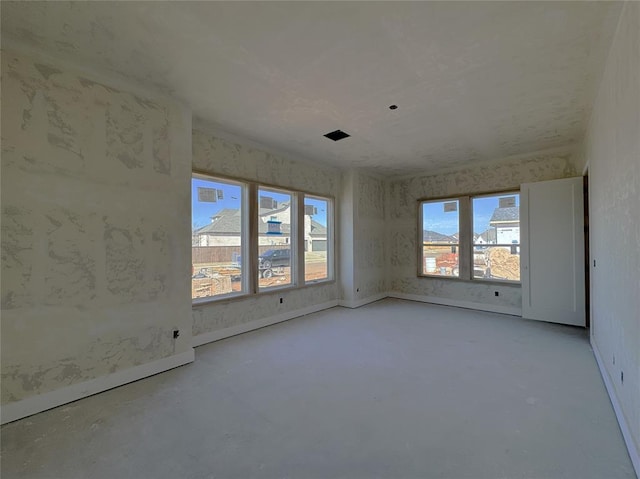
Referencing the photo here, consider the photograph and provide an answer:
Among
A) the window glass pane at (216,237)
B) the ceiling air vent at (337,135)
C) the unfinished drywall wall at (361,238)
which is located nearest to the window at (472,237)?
the unfinished drywall wall at (361,238)

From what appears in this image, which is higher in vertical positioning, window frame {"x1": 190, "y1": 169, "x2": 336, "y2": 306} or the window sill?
window frame {"x1": 190, "y1": 169, "x2": 336, "y2": 306}

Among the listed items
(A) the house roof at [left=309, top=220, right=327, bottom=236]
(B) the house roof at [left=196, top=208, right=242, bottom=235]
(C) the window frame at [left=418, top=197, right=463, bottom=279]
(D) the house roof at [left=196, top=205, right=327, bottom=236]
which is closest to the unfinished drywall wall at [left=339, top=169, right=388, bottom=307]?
(A) the house roof at [left=309, top=220, right=327, bottom=236]

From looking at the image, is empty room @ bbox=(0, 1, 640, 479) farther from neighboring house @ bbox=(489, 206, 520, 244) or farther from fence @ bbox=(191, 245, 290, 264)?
neighboring house @ bbox=(489, 206, 520, 244)

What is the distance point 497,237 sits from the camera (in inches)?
207

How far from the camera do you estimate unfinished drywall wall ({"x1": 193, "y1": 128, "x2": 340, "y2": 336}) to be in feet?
12.1

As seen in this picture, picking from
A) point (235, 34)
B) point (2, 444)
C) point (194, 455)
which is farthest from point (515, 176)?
point (2, 444)

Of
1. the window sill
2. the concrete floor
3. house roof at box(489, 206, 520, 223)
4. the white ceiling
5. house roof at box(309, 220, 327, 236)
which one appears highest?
the white ceiling

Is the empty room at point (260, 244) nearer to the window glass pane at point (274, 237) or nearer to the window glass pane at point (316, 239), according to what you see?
the window glass pane at point (274, 237)

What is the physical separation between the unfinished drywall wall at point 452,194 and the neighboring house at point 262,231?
193cm

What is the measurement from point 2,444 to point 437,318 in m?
4.92

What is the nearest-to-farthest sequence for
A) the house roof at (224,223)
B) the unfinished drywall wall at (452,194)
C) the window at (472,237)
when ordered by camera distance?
the house roof at (224,223) < the unfinished drywall wall at (452,194) < the window at (472,237)

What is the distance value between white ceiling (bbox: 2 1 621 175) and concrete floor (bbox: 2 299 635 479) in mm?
2738

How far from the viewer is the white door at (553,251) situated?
4191 mm

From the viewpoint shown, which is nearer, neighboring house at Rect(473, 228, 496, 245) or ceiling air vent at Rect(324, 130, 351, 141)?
ceiling air vent at Rect(324, 130, 351, 141)
